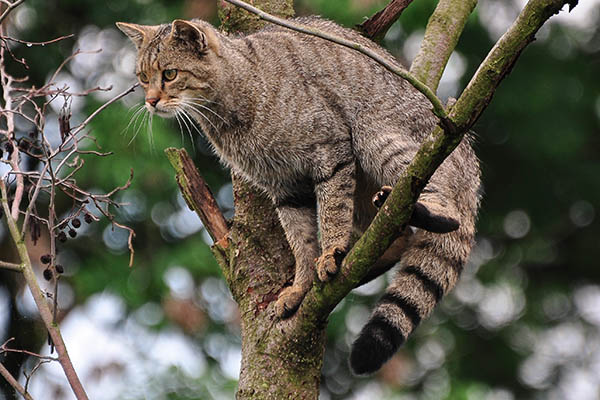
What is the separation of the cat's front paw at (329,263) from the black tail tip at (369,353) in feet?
1.07

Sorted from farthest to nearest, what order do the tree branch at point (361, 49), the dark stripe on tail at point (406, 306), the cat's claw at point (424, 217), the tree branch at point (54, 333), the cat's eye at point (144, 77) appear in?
the cat's eye at point (144, 77), the dark stripe on tail at point (406, 306), the cat's claw at point (424, 217), the tree branch at point (54, 333), the tree branch at point (361, 49)

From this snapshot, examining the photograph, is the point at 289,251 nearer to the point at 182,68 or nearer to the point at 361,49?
the point at 182,68

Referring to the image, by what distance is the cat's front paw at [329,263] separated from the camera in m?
3.13

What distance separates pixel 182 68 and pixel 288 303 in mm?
1213

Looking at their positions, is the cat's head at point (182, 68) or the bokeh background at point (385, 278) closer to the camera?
the cat's head at point (182, 68)

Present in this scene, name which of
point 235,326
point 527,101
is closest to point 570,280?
point 527,101

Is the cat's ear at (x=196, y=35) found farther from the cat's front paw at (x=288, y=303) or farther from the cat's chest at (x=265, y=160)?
the cat's front paw at (x=288, y=303)

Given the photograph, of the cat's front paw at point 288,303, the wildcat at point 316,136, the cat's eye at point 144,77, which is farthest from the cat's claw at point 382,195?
the cat's eye at point 144,77

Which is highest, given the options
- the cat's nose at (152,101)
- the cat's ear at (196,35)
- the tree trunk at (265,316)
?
the cat's ear at (196,35)

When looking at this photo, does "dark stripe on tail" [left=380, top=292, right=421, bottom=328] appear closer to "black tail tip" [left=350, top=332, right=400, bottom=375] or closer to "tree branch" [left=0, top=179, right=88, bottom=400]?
"black tail tip" [left=350, top=332, right=400, bottom=375]

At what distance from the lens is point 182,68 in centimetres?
385

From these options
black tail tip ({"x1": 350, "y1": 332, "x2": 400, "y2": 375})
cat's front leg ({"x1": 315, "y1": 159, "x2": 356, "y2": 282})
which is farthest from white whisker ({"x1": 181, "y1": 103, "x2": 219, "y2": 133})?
black tail tip ({"x1": 350, "y1": 332, "x2": 400, "y2": 375})

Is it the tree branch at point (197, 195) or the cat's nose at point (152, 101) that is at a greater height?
the cat's nose at point (152, 101)

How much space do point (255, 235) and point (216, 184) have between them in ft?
13.7
